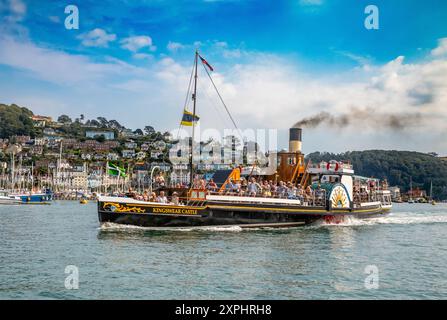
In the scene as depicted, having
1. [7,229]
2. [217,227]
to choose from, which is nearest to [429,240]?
[217,227]

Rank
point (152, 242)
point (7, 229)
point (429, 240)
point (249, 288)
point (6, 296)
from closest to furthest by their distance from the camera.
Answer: point (6, 296)
point (249, 288)
point (152, 242)
point (429, 240)
point (7, 229)

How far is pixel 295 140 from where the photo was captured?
41.7 meters

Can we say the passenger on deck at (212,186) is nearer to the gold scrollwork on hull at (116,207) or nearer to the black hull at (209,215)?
the black hull at (209,215)

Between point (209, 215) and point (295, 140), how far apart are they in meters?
13.6

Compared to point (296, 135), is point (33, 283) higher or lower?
lower

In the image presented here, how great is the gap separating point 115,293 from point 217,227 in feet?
53.1

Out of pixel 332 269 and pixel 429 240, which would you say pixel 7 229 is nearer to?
pixel 332 269

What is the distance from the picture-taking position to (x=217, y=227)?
3155cm

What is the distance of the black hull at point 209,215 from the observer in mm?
29366

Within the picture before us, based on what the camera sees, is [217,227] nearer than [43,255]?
No

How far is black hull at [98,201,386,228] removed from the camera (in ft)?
96.3

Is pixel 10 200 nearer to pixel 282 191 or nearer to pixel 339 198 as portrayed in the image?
pixel 282 191
